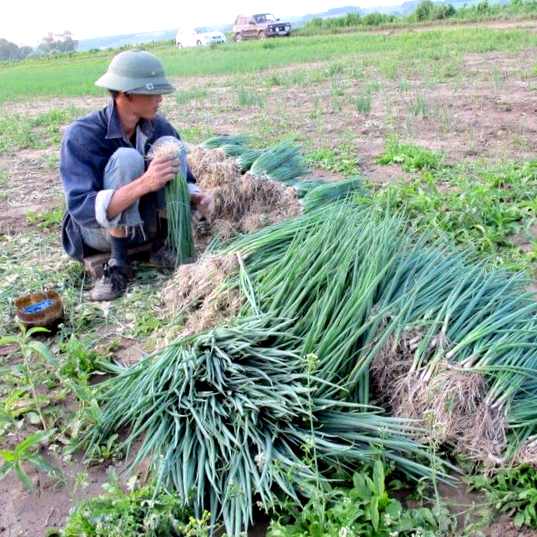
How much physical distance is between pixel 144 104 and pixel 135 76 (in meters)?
0.13

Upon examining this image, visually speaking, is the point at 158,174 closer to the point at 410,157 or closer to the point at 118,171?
the point at 118,171

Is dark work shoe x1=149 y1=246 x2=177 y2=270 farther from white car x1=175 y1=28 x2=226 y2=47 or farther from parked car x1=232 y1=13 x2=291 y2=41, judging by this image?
white car x1=175 y1=28 x2=226 y2=47

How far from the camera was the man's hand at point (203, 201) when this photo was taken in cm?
304

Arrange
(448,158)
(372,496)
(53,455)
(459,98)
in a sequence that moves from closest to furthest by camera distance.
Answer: (372,496) < (53,455) < (448,158) < (459,98)

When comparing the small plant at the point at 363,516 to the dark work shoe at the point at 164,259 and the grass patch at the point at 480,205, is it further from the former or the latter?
the dark work shoe at the point at 164,259

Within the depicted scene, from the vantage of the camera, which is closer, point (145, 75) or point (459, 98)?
point (145, 75)

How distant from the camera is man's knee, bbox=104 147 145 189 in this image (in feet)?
8.71

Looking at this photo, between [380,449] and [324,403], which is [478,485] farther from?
[324,403]

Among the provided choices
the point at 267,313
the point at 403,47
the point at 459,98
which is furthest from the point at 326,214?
the point at 403,47

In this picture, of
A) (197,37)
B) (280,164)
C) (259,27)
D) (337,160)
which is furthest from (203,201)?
(197,37)

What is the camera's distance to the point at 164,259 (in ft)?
9.78

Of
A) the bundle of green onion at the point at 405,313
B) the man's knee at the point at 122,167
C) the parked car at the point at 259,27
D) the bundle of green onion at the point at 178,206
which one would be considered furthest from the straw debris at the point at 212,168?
the parked car at the point at 259,27

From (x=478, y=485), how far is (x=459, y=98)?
560 centimetres

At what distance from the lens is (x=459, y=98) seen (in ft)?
21.0
